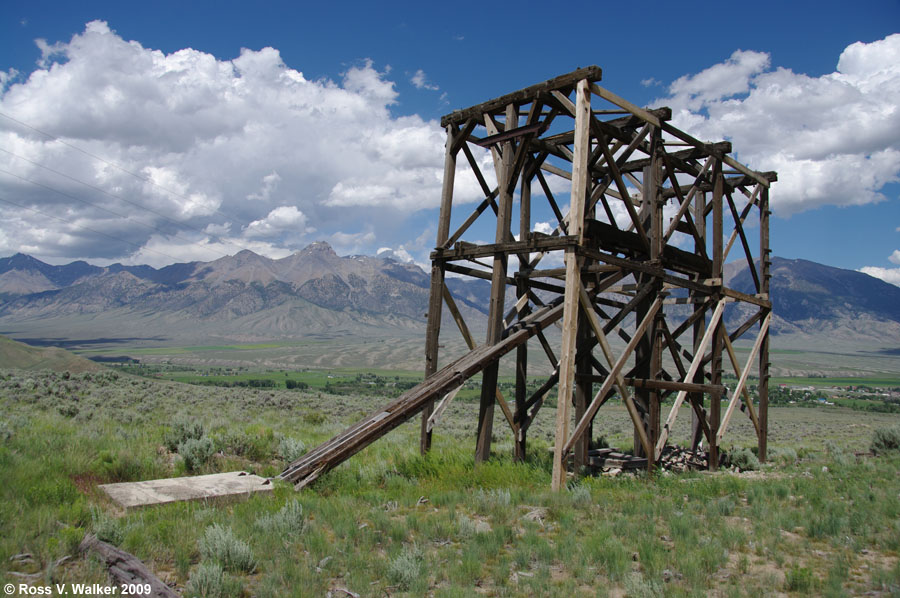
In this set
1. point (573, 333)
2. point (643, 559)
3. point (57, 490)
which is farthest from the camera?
point (573, 333)

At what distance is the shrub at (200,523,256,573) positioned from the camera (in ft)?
16.6

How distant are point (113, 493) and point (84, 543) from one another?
195 cm

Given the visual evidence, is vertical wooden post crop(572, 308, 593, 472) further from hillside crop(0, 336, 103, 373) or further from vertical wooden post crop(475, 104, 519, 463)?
hillside crop(0, 336, 103, 373)

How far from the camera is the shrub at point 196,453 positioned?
893 cm

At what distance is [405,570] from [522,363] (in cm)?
701

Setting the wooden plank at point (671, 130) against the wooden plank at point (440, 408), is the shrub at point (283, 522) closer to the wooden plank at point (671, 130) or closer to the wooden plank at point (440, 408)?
the wooden plank at point (440, 408)

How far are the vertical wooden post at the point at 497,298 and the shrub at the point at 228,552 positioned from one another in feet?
17.6

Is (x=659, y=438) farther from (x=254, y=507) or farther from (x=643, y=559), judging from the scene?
(x=254, y=507)

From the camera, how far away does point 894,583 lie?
16.7 feet

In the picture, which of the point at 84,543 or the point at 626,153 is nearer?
the point at 84,543

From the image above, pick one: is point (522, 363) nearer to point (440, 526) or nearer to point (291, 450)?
point (291, 450)

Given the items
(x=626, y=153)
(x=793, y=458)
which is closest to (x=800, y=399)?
(x=793, y=458)

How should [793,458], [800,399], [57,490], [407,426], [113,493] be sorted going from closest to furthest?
[57,490] < [113,493] < [793,458] < [407,426] < [800,399]

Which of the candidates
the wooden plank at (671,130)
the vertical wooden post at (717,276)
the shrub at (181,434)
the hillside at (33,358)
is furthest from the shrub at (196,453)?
the hillside at (33,358)
